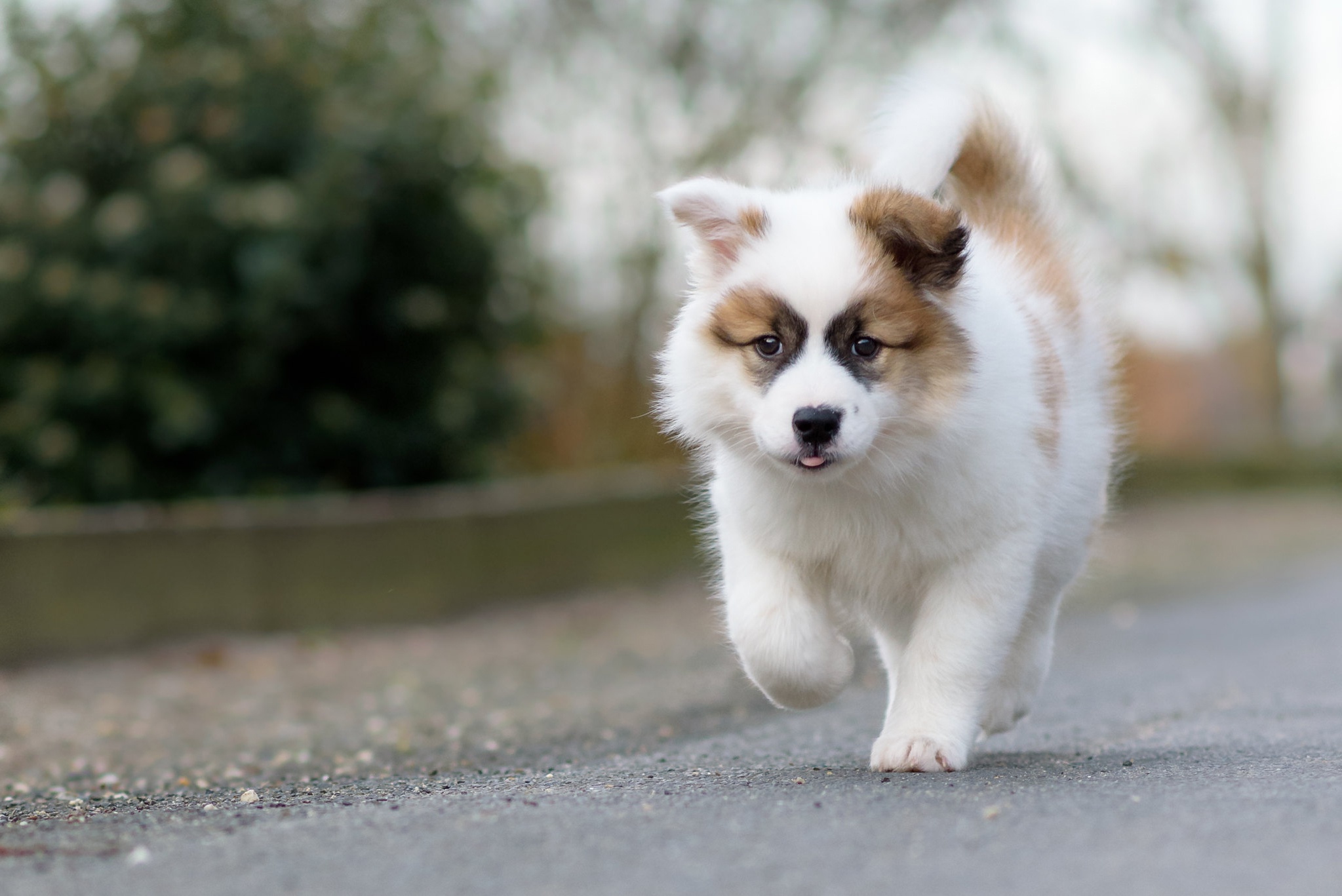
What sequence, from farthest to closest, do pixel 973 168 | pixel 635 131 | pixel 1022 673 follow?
1. pixel 635 131
2. pixel 973 168
3. pixel 1022 673

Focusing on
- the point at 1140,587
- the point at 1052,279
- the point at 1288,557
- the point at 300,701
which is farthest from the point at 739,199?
the point at 1288,557

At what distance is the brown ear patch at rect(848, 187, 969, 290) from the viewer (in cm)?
404

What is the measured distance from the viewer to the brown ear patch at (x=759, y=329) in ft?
12.9

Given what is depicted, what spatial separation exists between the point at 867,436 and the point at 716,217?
84 cm

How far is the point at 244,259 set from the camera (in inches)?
380

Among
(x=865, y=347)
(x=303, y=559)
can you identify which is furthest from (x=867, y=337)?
(x=303, y=559)

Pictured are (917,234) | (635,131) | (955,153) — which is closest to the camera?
(917,234)

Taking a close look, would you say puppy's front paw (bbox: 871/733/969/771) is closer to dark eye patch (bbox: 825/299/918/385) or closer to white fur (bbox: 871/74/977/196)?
dark eye patch (bbox: 825/299/918/385)

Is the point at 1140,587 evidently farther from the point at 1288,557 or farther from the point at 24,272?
the point at 24,272

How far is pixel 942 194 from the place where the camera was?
5.69m

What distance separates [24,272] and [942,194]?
629 cm

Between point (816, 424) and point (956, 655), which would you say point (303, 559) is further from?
point (816, 424)

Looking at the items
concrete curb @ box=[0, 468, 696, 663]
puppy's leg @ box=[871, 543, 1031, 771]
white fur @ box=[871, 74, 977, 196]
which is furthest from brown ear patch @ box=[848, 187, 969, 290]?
concrete curb @ box=[0, 468, 696, 663]

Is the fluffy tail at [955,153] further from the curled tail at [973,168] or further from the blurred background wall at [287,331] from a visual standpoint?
the blurred background wall at [287,331]
